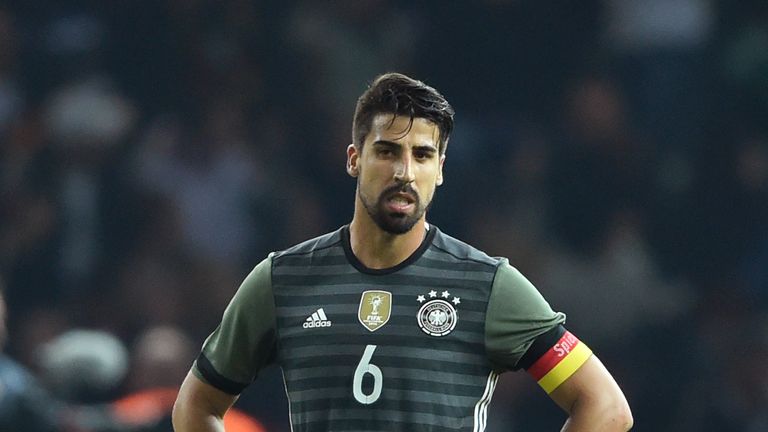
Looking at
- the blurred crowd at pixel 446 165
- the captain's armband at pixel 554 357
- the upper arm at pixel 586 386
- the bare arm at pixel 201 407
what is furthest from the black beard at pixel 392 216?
the blurred crowd at pixel 446 165

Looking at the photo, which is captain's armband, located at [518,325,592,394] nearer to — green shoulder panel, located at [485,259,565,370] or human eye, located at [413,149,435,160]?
green shoulder panel, located at [485,259,565,370]

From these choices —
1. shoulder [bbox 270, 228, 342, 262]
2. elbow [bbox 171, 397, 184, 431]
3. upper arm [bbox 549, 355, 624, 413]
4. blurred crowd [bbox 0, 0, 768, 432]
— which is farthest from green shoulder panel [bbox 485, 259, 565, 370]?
blurred crowd [bbox 0, 0, 768, 432]

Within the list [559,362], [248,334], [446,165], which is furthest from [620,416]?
[446,165]

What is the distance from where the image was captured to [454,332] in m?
4.06

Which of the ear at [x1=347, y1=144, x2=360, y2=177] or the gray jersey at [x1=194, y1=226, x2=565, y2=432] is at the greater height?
the ear at [x1=347, y1=144, x2=360, y2=177]

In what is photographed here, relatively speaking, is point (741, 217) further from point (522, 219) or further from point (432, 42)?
point (432, 42)

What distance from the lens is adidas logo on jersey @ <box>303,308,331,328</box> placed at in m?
4.14

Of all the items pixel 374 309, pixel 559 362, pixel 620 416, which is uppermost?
pixel 374 309

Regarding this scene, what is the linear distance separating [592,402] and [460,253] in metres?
0.50

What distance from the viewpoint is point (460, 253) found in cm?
418

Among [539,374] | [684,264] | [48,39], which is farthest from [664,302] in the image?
[539,374]

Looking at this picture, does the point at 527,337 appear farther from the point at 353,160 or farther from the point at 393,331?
the point at 353,160

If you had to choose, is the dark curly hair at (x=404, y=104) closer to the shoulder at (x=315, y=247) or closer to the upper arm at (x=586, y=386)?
the shoulder at (x=315, y=247)

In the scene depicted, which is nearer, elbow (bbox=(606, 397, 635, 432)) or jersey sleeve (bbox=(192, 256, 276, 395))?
elbow (bbox=(606, 397, 635, 432))
